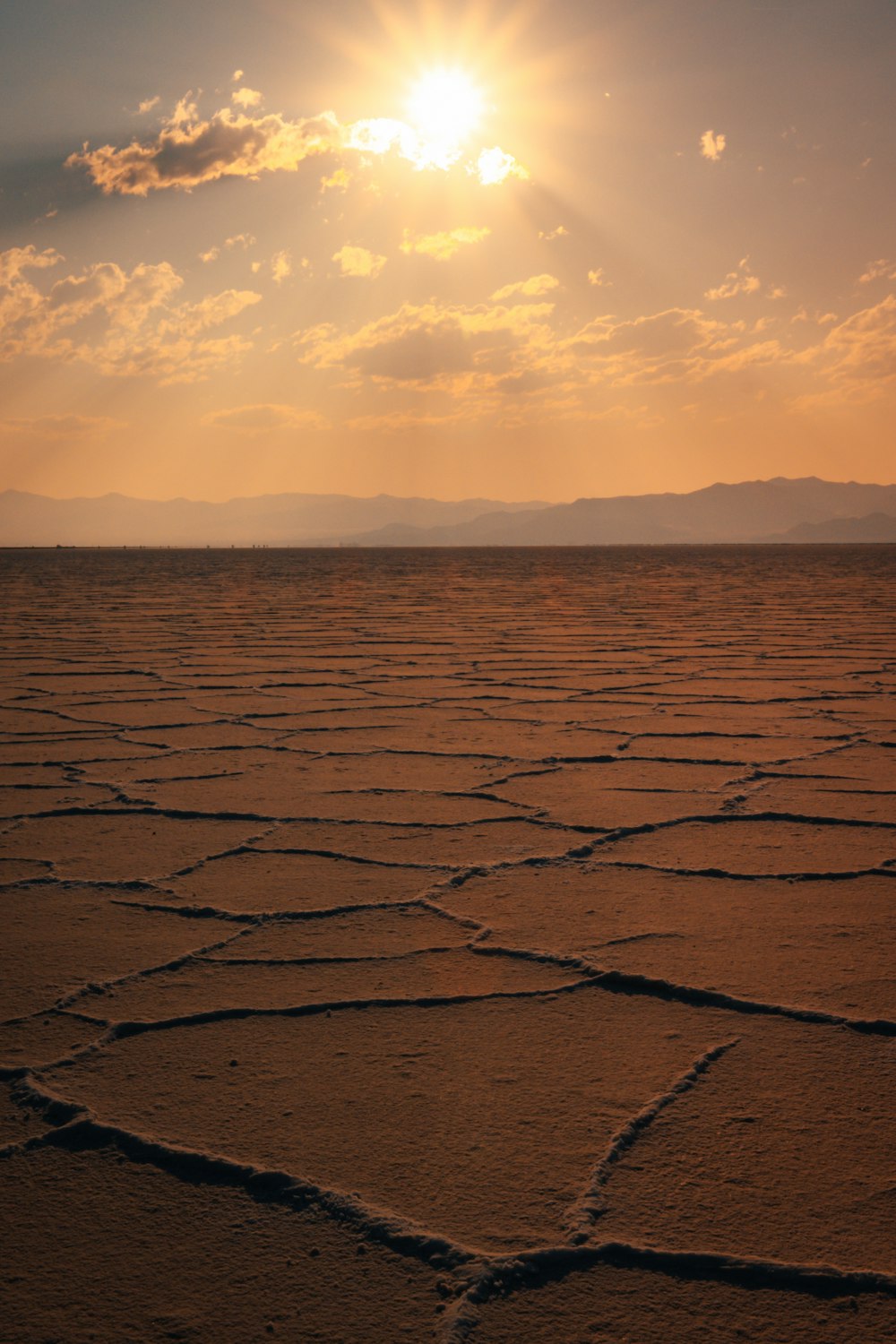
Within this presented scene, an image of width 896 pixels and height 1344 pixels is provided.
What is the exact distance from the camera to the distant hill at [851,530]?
12350 cm

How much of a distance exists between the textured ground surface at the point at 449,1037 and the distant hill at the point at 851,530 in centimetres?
12477

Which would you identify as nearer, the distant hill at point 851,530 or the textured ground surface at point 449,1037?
the textured ground surface at point 449,1037

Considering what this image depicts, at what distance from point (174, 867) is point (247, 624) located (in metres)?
5.90

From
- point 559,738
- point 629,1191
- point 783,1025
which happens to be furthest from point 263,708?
point 629,1191

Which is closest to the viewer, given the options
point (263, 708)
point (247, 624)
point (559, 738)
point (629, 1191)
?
point (629, 1191)

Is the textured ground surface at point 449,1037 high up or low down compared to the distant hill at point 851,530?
down

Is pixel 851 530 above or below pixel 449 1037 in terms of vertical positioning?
above

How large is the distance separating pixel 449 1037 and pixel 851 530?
5328 inches

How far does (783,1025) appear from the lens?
147 cm

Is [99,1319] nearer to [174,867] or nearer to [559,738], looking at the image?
[174,867]

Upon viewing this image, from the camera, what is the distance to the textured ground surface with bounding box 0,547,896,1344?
3.24 ft

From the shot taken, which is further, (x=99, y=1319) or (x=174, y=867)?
(x=174, y=867)

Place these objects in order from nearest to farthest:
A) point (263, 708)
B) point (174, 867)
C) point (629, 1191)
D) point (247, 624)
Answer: point (629, 1191), point (174, 867), point (263, 708), point (247, 624)

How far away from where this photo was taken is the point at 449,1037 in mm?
1441
